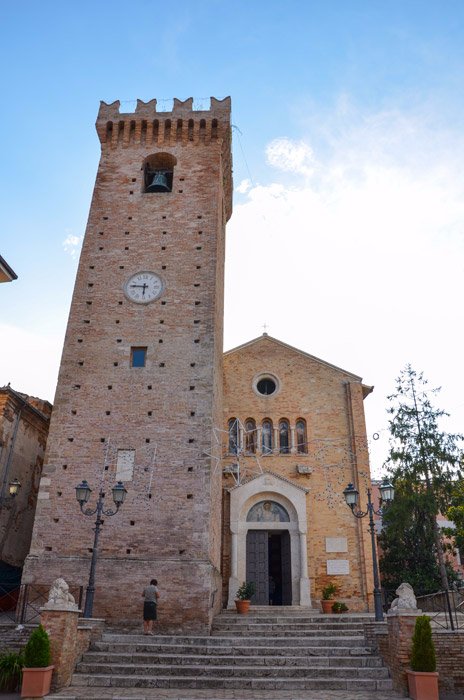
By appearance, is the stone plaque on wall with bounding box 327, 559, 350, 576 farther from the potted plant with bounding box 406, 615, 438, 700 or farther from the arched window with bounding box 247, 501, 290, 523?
the potted plant with bounding box 406, 615, 438, 700

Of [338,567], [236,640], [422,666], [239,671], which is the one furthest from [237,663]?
[338,567]

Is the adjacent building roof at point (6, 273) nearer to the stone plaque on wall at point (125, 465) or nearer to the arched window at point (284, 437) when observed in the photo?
the stone plaque on wall at point (125, 465)

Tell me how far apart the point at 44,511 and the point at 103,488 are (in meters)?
1.63

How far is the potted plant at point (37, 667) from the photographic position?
30.4ft

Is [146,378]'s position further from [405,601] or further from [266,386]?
[405,601]

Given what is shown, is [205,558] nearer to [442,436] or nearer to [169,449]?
[169,449]

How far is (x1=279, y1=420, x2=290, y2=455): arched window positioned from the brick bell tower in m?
4.13

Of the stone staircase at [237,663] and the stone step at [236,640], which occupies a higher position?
the stone step at [236,640]

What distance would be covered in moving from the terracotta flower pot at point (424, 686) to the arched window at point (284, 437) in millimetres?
11420

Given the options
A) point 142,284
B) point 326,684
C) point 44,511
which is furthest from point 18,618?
point 142,284

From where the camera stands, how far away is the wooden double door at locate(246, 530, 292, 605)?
728 inches

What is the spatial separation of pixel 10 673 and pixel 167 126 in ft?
59.4

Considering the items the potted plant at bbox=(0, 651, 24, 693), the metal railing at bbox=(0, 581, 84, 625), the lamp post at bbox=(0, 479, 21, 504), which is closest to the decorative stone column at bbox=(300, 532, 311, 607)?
the metal railing at bbox=(0, 581, 84, 625)

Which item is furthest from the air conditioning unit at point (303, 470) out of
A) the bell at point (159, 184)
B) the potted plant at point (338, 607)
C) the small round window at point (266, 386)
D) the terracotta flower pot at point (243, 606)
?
the bell at point (159, 184)
